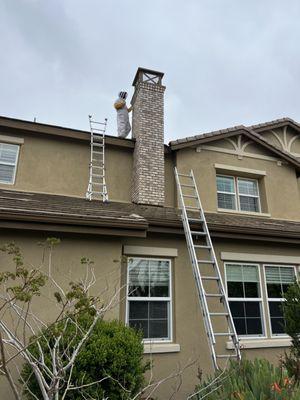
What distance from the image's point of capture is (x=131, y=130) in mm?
11055

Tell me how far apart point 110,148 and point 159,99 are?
7.45 feet

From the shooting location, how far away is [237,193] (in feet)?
34.7

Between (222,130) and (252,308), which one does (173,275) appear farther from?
(222,130)

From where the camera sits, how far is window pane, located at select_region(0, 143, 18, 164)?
29.4 ft

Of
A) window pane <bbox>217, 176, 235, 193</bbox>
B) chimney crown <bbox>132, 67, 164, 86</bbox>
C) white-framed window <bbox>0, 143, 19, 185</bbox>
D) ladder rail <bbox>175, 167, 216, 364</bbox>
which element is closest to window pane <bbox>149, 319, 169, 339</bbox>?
ladder rail <bbox>175, 167, 216, 364</bbox>

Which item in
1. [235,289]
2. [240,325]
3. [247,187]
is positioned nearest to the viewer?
[240,325]

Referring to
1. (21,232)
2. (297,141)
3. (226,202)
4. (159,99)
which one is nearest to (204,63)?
(297,141)

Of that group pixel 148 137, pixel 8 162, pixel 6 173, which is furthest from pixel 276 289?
pixel 8 162

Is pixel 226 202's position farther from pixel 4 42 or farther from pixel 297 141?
pixel 4 42

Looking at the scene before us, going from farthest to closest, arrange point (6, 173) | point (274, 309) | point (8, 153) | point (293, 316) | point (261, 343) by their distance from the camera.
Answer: point (8, 153) < point (6, 173) < point (274, 309) < point (261, 343) < point (293, 316)

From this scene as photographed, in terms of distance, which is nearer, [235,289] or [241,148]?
[235,289]

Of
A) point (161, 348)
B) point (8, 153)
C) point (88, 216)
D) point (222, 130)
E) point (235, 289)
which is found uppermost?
point (222, 130)

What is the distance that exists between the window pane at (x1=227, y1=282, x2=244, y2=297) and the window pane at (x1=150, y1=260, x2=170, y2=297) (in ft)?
5.25

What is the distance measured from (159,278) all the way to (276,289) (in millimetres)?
3165
